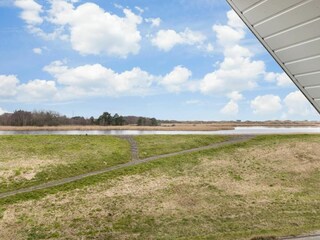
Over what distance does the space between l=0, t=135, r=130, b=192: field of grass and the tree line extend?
4937 cm

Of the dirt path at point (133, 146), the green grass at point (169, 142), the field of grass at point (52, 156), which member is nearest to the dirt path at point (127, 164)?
the dirt path at point (133, 146)

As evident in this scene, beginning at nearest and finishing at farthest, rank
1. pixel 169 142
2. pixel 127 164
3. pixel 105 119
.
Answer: pixel 127 164
pixel 169 142
pixel 105 119

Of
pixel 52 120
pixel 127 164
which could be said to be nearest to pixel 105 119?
pixel 52 120

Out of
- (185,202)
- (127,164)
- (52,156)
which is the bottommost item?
(185,202)

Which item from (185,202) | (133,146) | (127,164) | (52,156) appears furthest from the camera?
(133,146)

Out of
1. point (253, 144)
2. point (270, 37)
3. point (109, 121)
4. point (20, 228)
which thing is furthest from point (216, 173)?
point (109, 121)

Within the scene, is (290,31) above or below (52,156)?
above

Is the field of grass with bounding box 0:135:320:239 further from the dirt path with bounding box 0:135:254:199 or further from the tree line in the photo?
the tree line

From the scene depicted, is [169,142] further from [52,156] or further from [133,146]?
[52,156]

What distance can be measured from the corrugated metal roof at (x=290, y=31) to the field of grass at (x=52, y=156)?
25874 mm

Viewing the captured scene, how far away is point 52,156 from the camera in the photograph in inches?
1382

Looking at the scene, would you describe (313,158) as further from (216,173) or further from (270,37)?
(270,37)

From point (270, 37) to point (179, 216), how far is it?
756 inches

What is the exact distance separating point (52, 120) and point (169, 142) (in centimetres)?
6818
